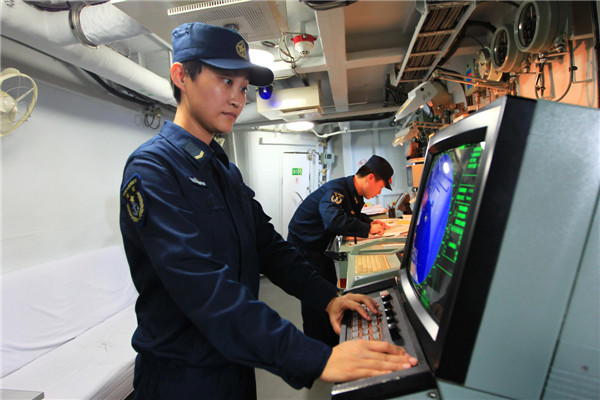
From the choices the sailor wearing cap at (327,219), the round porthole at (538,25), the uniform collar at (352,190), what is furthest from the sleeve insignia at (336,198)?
the round porthole at (538,25)

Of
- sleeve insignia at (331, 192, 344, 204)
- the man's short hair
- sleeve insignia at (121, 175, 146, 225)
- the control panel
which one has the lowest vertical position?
the control panel

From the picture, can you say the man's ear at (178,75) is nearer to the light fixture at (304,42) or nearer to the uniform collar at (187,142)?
the uniform collar at (187,142)

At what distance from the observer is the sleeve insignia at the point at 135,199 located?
0.70 metres

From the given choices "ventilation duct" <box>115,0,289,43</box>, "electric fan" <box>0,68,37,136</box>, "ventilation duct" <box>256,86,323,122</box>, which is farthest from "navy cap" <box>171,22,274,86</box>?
"ventilation duct" <box>256,86,323,122</box>

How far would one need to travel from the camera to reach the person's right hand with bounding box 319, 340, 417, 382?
536 mm

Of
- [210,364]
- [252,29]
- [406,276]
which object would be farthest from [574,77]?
[210,364]

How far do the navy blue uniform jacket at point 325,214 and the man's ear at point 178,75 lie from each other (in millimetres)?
1674

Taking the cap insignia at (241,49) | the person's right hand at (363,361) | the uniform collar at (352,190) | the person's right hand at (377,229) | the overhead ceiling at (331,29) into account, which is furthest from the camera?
the uniform collar at (352,190)

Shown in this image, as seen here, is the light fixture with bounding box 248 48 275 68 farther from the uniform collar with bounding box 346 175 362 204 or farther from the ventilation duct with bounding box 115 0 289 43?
the uniform collar with bounding box 346 175 362 204

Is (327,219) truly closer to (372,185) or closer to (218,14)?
(372,185)

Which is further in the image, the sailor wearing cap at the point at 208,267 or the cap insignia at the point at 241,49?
the cap insignia at the point at 241,49

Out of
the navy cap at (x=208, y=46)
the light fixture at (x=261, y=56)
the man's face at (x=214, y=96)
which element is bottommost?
the man's face at (x=214, y=96)

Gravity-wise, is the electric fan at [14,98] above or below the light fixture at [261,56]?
below

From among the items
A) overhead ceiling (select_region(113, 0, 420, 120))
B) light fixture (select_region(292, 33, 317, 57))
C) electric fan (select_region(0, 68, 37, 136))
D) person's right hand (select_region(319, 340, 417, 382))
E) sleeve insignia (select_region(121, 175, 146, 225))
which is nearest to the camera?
person's right hand (select_region(319, 340, 417, 382))
